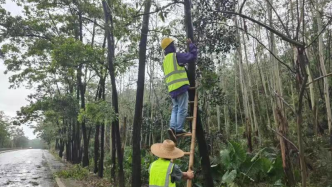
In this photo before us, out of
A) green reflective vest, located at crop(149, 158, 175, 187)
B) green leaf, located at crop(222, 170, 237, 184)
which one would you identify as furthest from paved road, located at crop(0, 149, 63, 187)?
green reflective vest, located at crop(149, 158, 175, 187)

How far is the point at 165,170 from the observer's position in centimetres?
339

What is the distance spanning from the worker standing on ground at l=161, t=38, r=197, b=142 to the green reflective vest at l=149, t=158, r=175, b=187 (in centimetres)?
116

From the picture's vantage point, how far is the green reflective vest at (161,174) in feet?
11.0

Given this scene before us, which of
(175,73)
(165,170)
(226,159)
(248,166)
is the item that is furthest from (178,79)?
(248,166)

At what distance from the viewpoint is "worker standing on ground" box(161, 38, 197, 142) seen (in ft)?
15.1

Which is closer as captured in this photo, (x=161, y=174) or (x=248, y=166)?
(x=161, y=174)

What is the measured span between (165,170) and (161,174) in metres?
0.07

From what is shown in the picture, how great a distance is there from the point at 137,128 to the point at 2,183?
7.52m

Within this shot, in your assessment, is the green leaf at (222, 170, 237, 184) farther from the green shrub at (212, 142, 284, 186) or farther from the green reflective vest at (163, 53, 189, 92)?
the green reflective vest at (163, 53, 189, 92)

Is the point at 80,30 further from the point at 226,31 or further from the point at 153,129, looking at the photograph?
the point at 226,31

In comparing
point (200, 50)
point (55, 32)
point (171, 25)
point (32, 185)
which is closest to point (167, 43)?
point (200, 50)

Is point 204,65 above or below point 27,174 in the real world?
above

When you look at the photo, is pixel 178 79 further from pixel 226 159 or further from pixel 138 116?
pixel 226 159

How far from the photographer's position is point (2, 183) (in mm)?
10773
